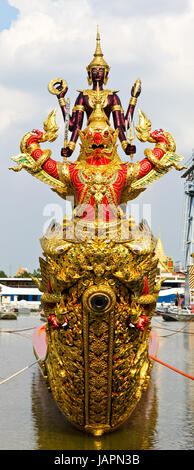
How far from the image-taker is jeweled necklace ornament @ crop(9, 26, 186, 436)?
16.8ft

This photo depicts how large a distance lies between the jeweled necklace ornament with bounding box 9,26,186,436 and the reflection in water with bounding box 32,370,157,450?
0.53 feet

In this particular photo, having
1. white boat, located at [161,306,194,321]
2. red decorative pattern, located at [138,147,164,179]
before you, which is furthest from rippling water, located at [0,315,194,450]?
white boat, located at [161,306,194,321]

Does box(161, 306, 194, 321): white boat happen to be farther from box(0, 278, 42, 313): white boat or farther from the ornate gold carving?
the ornate gold carving

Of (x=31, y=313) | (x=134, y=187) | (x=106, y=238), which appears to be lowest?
(x=31, y=313)

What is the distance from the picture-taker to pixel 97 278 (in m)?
5.09

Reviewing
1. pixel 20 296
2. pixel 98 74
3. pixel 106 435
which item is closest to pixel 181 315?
pixel 98 74

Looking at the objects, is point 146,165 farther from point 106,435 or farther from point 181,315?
point 181,315

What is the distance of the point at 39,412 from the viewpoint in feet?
23.1

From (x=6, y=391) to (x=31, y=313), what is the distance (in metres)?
24.0

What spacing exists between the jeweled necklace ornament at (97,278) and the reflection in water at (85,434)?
0.53 ft

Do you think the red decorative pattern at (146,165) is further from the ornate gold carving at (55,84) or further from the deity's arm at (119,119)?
the ornate gold carving at (55,84)

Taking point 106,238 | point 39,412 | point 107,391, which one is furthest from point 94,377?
point 39,412
